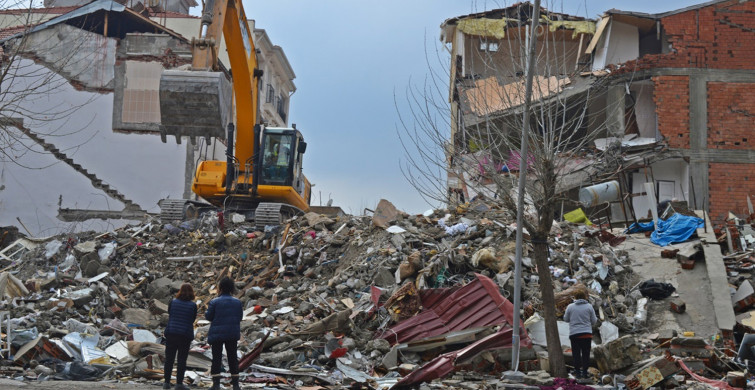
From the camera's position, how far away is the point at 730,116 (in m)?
29.2

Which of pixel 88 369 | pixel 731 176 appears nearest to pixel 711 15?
pixel 731 176

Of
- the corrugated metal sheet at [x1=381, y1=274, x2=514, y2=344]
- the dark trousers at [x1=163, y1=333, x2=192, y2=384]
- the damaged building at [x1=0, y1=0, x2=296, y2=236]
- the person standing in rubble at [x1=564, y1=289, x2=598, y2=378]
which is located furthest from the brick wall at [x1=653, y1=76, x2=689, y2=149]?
the dark trousers at [x1=163, y1=333, x2=192, y2=384]

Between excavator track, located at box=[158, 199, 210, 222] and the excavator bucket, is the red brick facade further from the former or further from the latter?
the excavator bucket

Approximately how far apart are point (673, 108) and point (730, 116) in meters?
2.14

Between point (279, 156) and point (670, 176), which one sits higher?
point (670, 176)

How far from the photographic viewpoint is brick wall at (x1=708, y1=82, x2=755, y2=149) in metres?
29.2

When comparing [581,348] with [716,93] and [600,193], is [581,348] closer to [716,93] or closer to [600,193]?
[600,193]

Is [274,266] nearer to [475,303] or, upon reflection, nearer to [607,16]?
[475,303]

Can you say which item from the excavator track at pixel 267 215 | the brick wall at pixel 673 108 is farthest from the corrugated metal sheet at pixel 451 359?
the brick wall at pixel 673 108

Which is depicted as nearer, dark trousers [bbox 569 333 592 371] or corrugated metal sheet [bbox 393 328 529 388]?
corrugated metal sheet [bbox 393 328 529 388]

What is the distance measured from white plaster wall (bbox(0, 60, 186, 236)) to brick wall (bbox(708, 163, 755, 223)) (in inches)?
850

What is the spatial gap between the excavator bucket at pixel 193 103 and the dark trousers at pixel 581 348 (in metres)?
7.80

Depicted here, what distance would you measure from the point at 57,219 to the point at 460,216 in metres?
21.1

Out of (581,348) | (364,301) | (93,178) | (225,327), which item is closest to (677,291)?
(581,348)
